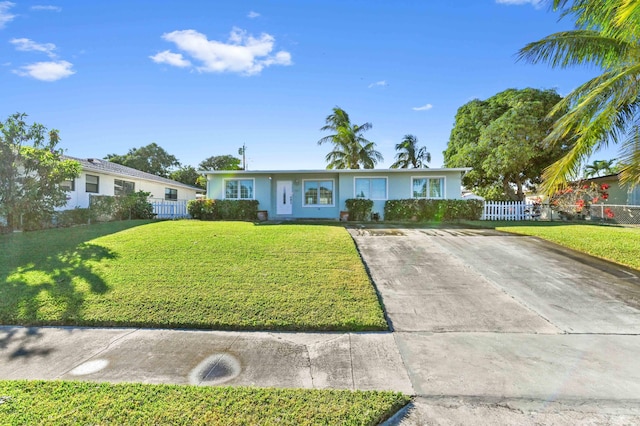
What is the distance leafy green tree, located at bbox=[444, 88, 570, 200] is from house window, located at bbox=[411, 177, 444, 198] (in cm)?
→ 601

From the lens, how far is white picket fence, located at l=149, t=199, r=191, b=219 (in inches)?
662

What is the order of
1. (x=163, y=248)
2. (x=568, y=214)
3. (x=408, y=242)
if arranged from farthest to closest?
(x=568, y=214)
(x=408, y=242)
(x=163, y=248)

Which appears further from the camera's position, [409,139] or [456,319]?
[409,139]

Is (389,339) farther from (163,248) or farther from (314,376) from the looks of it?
(163,248)

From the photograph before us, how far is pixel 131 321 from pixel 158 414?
2.23m

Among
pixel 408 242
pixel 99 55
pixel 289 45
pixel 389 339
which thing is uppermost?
pixel 289 45

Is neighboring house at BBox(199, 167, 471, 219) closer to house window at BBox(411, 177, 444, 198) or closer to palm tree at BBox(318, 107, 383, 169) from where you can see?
house window at BBox(411, 177, 444, 198)

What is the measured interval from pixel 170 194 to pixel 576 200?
86.0 ft

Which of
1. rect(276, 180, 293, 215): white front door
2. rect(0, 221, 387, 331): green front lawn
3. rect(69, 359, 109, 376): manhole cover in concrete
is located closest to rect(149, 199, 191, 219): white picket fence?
rect(276, 180, 293, 215): white front door

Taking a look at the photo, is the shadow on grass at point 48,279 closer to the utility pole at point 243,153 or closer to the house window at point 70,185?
the house window at point 70,185

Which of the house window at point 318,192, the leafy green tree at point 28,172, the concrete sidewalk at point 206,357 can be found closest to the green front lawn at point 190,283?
the concrete sidewalk at point 206,357

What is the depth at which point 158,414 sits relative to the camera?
2244 millimetres

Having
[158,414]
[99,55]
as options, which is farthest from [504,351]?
[99,55]

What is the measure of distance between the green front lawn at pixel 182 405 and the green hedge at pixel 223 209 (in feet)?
43.4
